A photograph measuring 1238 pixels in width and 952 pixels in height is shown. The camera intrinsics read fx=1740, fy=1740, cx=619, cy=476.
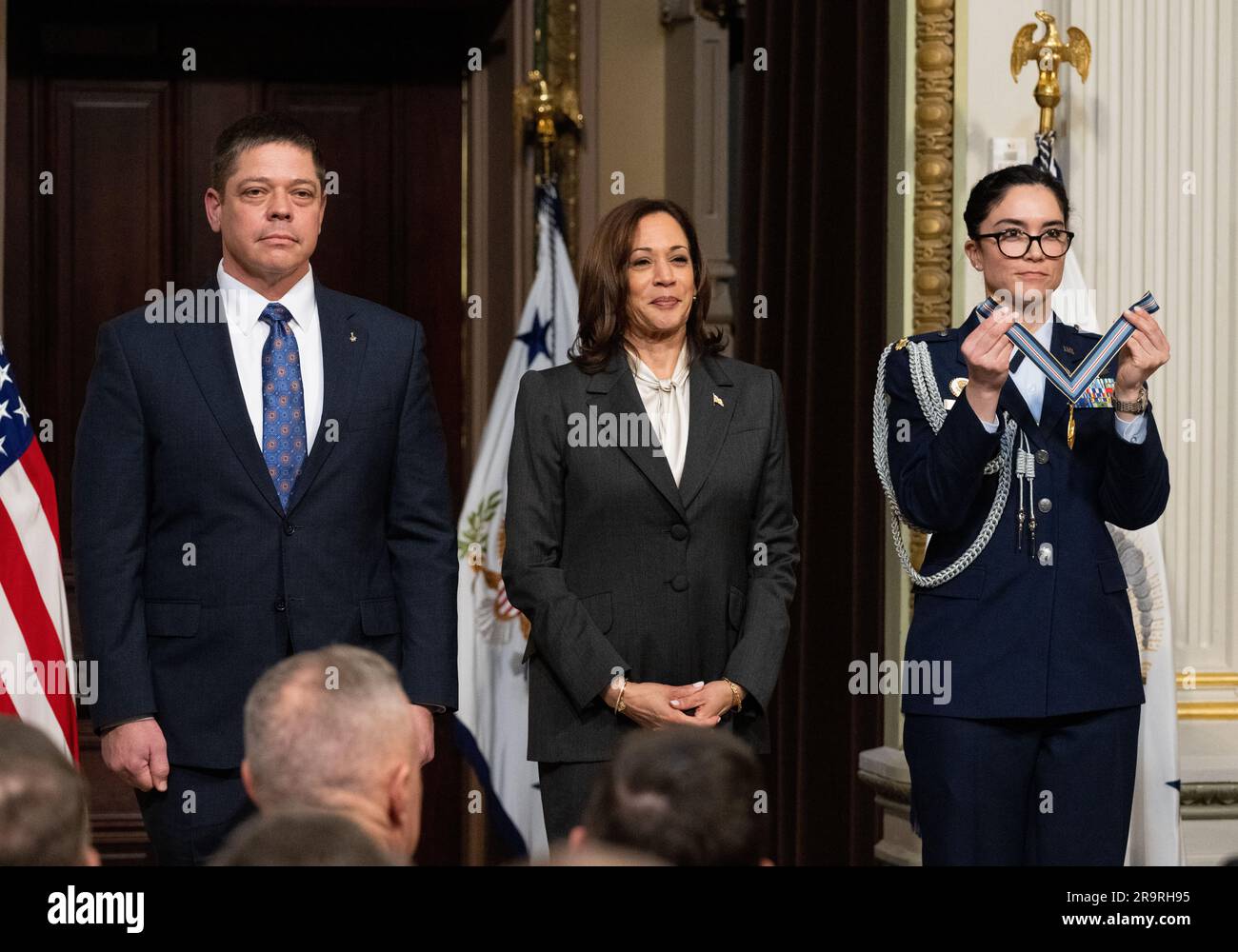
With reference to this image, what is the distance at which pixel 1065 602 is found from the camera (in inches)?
115

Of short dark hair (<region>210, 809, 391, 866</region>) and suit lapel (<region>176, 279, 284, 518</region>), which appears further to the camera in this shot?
suit lapel (<region>176, 279, 284, 518</region>)

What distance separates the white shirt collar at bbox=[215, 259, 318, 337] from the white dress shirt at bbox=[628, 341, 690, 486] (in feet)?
1.97

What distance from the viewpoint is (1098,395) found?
2.94m

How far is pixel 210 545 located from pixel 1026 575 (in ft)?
4.51

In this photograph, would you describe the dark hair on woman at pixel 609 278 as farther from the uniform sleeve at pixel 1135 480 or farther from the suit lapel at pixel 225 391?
the uniform sleeve at pixel 1135 480

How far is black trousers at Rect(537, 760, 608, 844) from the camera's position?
3.04 meters

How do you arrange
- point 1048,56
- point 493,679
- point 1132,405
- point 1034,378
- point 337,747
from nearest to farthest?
1. point 337,747
2. point 1132,405
3. point 1034,378
4. point 1048,56
5. point 493,679

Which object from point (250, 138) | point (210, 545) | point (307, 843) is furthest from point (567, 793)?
point (307, 843)

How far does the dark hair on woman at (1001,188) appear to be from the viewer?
9.71 feet

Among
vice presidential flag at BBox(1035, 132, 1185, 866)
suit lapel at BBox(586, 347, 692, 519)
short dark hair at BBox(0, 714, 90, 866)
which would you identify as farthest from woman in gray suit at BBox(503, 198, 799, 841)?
short dark hair at BBox(0, 714, 90, 866)

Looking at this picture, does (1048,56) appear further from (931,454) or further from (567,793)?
(567,793)

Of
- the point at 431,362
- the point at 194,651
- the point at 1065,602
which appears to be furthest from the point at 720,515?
the point at 431,362

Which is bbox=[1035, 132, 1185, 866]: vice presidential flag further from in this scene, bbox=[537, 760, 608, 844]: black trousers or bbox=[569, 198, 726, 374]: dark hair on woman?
bbox=[537, 760, 608, 844]: black trousers
